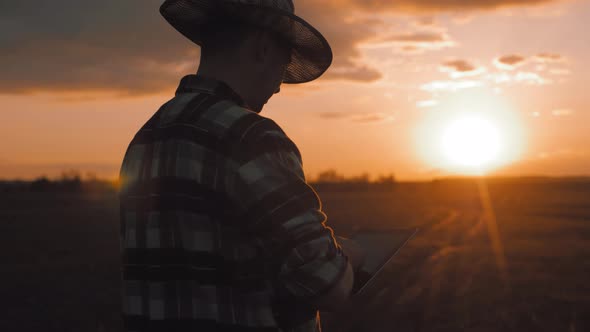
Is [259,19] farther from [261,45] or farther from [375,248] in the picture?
[375,248]

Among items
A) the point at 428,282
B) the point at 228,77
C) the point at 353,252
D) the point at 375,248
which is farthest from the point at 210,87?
the point at 428,282

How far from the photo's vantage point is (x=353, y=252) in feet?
5.77

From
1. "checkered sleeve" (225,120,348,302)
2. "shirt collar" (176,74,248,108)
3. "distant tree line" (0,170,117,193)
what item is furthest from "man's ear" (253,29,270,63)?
"distant tree line" (0,170,117,193)

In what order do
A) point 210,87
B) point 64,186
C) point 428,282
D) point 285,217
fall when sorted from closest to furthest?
point 285,217, point 210,87, point 428,282, point 64,186

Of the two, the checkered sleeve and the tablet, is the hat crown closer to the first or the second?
the checkered sleeve

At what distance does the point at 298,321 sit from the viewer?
1.64 m

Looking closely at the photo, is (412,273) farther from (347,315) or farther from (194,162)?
(194,162)

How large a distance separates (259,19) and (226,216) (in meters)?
0.58

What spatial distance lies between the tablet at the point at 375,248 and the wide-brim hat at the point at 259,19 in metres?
0.66

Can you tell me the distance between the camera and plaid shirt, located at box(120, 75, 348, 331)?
4.86ft

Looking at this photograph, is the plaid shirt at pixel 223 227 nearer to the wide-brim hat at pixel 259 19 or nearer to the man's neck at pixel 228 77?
the man's neck at pixel 228 77

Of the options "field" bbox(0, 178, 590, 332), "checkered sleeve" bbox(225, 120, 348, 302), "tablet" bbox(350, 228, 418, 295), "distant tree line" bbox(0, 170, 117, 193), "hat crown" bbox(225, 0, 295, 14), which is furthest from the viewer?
"distant tree line" bbox(0, 170, 117, 193)

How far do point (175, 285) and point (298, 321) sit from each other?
1.15 ft

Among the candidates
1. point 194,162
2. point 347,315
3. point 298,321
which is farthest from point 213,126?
point 347,315
